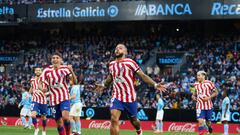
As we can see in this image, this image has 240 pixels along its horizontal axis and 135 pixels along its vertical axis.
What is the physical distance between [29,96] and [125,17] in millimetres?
12808

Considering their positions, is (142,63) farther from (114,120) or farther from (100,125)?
(114,120)

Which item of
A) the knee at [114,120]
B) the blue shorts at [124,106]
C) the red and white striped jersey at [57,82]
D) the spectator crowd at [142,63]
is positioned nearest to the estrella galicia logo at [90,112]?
the spectator crowd at [142,63]

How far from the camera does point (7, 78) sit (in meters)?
48.0

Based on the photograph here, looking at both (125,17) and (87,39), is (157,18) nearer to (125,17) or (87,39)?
(125,17)

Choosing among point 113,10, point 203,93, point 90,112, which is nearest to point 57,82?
point 203,93

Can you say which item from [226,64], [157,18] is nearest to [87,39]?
[157,18]

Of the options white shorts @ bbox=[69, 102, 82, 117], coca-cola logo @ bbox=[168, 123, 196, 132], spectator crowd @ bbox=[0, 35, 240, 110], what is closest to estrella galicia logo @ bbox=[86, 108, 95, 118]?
spectator crowd @ bbox=[0, 35, 240, 110]

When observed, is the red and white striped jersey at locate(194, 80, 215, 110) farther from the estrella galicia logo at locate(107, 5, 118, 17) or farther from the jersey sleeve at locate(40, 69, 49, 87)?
the estrella galicia logo at locate(107, 5, 118, 17)

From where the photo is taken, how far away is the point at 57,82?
18.8 metres

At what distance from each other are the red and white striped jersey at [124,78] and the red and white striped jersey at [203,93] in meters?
7.51

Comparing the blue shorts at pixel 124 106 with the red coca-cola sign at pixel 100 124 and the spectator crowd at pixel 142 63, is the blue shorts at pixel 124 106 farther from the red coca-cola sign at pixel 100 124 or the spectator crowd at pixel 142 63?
the spectator crowd at pixel 142 63

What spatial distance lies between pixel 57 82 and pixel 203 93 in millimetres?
7486

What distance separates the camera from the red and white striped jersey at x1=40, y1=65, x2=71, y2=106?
18.7 meters

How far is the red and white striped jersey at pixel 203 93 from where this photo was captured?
24.1 m
